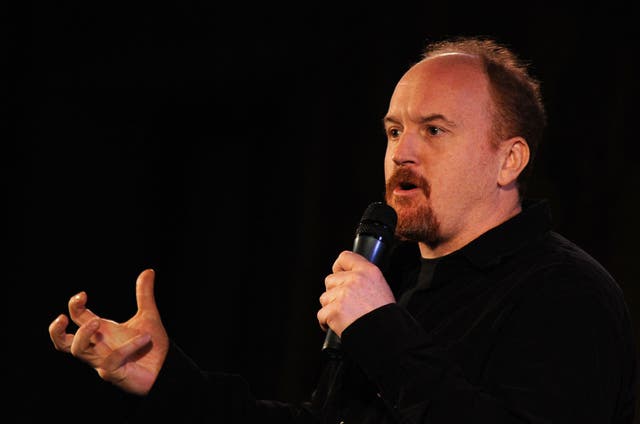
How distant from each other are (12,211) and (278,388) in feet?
4.27

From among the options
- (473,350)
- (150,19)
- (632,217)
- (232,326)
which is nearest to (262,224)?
(232,326)

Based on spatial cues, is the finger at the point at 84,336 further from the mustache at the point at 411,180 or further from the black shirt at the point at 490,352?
the mustache at the point at 411,180

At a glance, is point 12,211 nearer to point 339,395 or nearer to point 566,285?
point 339,395

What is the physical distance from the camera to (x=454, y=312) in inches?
60.1

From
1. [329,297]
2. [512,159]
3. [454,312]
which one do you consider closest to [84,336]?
[329,297]

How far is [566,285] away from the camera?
1.37 metres

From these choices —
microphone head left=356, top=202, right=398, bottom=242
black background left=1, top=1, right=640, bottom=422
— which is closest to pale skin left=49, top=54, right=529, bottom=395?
microphone head left=356, top=202, right=398, bottom=242

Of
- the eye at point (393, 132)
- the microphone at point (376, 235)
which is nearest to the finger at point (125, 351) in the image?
the microphone at point (376, 235)

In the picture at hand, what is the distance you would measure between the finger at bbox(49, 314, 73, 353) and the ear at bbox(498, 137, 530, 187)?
932mm

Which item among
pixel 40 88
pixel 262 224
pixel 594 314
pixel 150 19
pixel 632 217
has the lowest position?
pixel 262 224

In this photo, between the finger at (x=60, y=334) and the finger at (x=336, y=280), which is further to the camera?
the finger at (x=60, y=334)

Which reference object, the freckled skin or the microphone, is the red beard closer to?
the freckled skin

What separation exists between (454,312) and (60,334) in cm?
76

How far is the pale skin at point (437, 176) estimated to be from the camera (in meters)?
1.62
